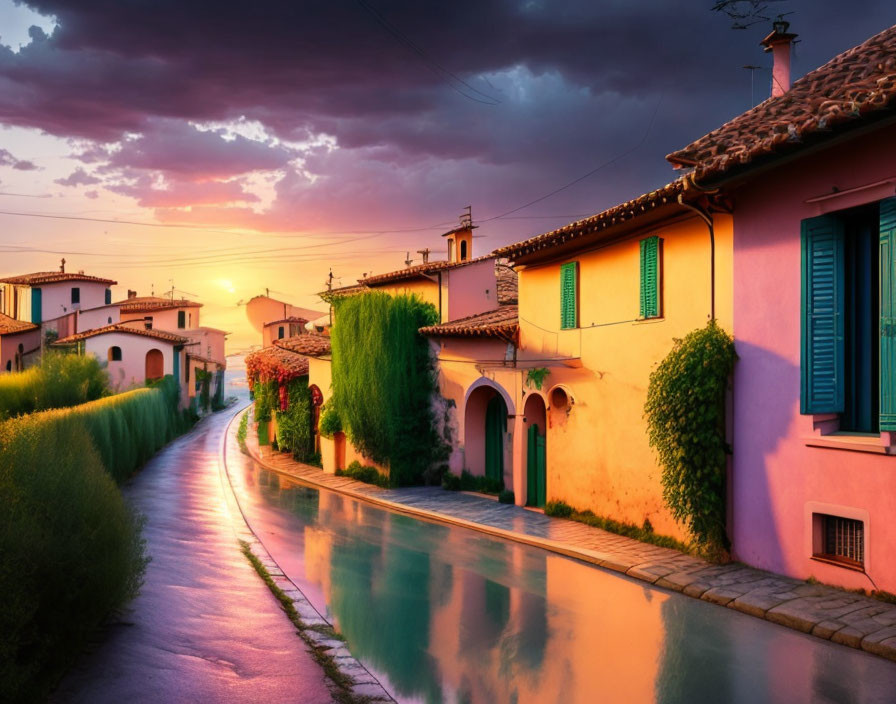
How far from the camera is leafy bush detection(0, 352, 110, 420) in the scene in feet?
88.8

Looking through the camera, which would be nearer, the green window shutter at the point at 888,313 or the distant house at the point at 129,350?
the green window shutter at the point at 888,313

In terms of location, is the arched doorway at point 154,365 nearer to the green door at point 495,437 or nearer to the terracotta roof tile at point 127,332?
the terracotta roof tile at point 127,332

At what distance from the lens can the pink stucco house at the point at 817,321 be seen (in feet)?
31.3

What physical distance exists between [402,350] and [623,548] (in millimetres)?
11027

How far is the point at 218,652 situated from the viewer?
25.0 ft

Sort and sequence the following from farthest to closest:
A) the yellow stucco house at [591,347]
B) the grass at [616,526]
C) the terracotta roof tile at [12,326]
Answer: the terracotta roof tile at [12,326]
the grass at [616,526]
the yellow stucco house at [591,347]

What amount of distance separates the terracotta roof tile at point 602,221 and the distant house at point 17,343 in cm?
4531

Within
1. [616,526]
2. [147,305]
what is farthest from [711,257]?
[147,305]

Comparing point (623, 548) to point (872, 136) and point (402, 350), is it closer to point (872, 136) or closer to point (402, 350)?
point (872, 136)

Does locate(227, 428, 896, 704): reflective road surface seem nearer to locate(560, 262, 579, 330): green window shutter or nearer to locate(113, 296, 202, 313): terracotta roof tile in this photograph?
locate(560, 262, 579, 330): green window shutter

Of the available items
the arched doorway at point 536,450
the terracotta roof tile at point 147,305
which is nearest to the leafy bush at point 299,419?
the arched doorway at point 536,450

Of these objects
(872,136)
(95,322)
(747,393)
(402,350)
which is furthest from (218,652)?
(95,322)

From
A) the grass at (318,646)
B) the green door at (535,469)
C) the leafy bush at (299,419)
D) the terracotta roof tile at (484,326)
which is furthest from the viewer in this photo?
the leafy bush at (299,419)

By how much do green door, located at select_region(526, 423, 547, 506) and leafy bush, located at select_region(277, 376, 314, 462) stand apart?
1384cm
